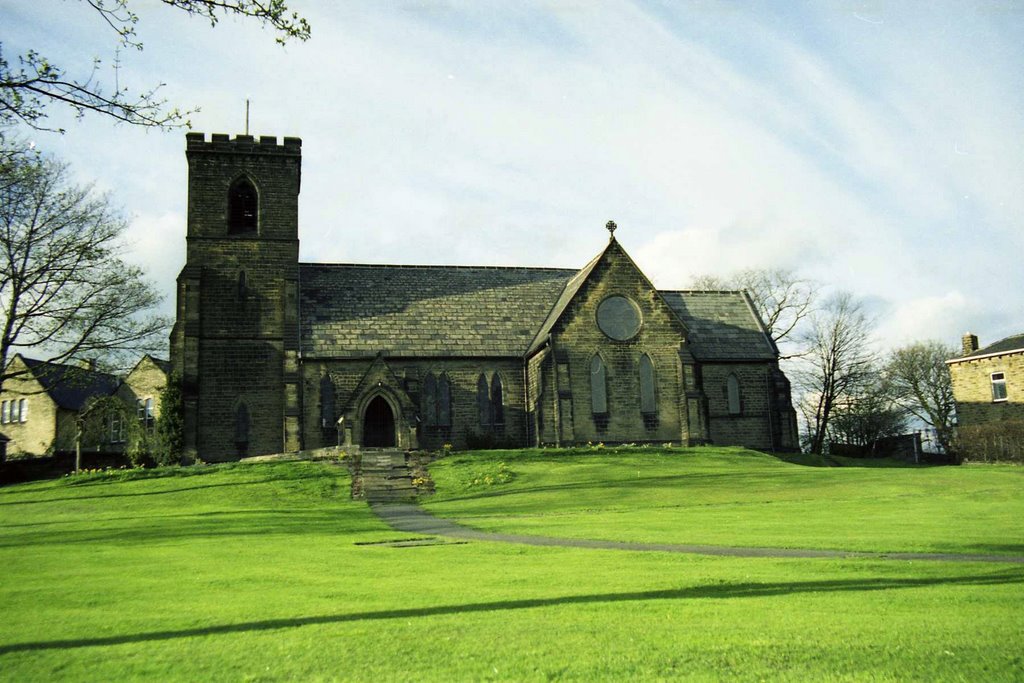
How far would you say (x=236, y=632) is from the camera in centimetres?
905

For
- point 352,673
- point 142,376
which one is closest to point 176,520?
point 352,673

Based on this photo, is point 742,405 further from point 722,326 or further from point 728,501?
point 728,501

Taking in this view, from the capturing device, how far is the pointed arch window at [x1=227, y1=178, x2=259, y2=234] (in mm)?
44531

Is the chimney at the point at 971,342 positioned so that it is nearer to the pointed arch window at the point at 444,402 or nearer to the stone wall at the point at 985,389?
Answer: the stone wall at the point at 985,389

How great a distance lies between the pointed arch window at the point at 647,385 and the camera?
42.6 meters

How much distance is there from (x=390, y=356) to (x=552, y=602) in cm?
3316

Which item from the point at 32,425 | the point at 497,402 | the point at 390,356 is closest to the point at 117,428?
the point at 32,425

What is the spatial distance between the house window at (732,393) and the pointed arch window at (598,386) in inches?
333

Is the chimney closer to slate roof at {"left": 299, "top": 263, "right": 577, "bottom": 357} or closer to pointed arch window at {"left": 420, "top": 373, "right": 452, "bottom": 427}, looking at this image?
slate roof at {"left": 299, "top": 263, "right": 577, "bottom": 357}

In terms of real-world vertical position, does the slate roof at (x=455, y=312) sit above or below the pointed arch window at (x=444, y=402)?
above

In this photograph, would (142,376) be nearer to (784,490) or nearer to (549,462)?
(549,462)

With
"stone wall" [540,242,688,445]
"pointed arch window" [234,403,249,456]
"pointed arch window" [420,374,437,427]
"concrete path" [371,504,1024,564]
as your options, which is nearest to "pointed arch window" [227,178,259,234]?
"pointed arch window" [234,403,249,456]

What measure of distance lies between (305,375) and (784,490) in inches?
918

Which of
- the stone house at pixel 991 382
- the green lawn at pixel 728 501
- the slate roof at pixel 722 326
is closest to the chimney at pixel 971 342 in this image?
the stone house at pixel 991 382
